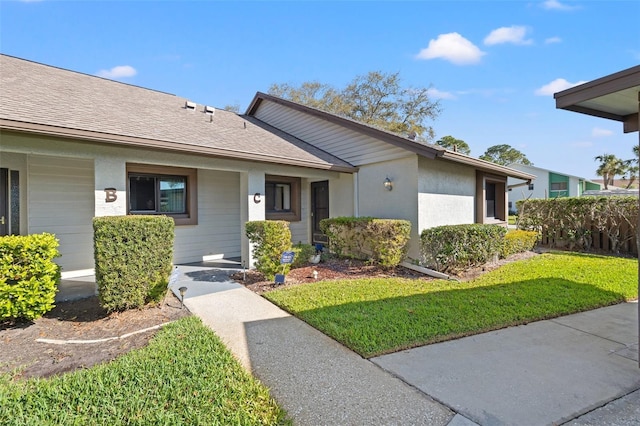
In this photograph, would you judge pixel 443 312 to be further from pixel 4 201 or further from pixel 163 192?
pixel 4 201

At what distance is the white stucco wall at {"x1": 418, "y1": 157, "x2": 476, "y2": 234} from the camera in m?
8.59

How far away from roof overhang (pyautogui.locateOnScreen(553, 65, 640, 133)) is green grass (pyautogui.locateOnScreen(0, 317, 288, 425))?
4594mm

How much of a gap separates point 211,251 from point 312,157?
13.5 ft

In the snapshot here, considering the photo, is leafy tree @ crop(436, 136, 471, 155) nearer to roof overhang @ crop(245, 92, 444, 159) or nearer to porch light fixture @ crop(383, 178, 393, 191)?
roof overhang @ crop(245, 92, 444, 159)

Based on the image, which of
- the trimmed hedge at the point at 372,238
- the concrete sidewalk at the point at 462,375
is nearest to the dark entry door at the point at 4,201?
the concrete sidewalk at the point at 462,375

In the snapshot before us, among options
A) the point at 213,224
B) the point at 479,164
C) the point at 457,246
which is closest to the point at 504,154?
the point at 479,164

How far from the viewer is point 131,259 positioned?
491 cm

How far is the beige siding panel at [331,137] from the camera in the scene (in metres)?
9.35

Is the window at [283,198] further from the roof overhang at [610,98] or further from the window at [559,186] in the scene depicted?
the window at [559,186]

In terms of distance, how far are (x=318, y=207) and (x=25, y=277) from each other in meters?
8.13

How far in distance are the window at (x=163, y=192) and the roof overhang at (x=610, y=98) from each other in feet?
27.1

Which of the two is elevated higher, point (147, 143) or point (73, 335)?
point (147, 143)

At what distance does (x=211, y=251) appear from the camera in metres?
9.51

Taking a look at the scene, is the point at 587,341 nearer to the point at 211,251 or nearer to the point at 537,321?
the point at 537,321
